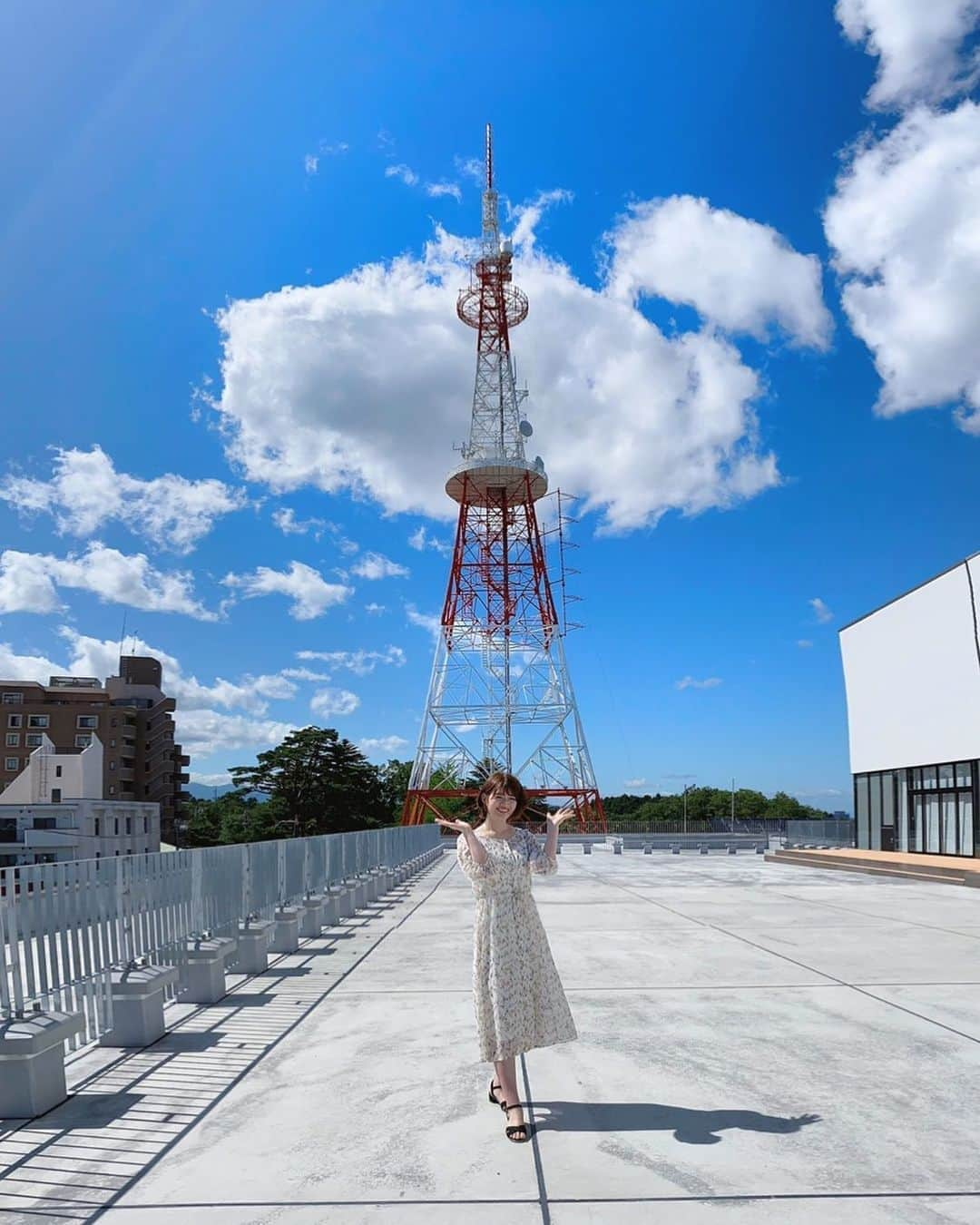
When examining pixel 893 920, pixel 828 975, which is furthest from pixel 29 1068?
pixel 893 920

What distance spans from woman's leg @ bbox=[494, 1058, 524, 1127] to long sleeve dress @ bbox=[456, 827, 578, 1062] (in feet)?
0.15

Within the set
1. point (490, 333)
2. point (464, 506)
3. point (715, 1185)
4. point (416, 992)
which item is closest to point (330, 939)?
point (416, 992)

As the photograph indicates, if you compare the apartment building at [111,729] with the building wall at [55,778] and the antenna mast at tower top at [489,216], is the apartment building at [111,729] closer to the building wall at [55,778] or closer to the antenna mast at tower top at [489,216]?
the building wall at [55,778]

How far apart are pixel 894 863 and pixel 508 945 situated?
24.1 meters

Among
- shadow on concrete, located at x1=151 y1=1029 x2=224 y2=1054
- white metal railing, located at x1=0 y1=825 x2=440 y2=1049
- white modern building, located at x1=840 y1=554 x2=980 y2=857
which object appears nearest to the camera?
white metal railing, located at x1=0 y1=825 x2=440 y2=1049

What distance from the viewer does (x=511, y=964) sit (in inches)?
208

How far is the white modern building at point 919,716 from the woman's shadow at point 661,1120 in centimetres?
2585

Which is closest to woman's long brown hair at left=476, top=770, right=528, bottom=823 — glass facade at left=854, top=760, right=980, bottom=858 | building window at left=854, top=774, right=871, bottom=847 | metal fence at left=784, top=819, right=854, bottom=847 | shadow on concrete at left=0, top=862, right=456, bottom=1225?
shadow on concrete at left=0, top=862, right=456, bottom=1225

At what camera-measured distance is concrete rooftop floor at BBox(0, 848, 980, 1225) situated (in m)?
4.20

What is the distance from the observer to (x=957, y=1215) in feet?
13.0

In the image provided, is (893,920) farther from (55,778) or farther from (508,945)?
(55,778)

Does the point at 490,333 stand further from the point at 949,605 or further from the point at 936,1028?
the point at 936,1028

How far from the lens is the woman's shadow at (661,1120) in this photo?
5016 mm

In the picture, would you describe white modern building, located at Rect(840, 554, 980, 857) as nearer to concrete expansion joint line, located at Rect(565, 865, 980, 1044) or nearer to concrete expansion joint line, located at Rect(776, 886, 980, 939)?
concrete expansion joint line, located at Rect(776, 886, 980, 939)
